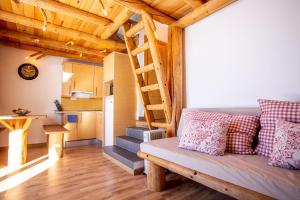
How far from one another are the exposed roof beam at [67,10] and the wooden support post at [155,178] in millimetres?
2406

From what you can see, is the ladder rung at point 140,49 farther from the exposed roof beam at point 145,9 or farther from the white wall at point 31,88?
the white wall at point 31,88

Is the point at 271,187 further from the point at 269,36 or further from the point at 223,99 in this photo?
the point at 269,36

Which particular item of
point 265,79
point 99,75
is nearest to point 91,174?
point 265,79

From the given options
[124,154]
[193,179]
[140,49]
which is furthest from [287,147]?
[140,49]

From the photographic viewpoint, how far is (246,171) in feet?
3.57

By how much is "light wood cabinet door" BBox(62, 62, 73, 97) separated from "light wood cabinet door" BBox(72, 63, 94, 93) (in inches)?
3.9

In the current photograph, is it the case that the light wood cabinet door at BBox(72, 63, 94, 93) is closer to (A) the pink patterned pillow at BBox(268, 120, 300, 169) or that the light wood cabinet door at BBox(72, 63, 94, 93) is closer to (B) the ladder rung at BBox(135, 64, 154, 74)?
(B) the ladder rung at BBox(135, 64, 154, 74)

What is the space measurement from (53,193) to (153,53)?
83.7 inches

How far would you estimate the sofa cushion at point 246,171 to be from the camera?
3.01 feet

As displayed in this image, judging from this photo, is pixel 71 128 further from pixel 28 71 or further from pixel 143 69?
pixel 143 69

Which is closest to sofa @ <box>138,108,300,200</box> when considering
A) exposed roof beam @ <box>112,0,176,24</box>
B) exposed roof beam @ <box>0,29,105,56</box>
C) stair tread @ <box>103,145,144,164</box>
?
stair tread @ <box>103,145,144,164</box>

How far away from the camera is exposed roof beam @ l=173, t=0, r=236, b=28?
2055 mm

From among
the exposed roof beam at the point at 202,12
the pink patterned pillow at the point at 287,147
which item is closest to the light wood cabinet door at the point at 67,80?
the exposed roof beam at the point at 202,12

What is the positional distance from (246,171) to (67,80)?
4.49 metres
